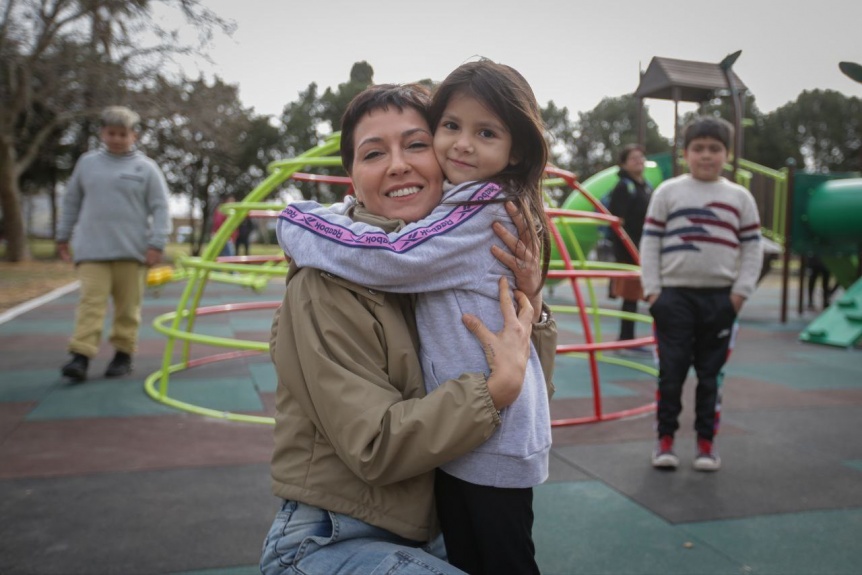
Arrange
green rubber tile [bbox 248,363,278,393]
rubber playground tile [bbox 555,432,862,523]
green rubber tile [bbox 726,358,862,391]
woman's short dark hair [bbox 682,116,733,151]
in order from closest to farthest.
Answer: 1. rubber playground tile [bbox 555,432,862,523]
2. woman's short dark hair [bbox 682,116,733,151]
3. green rubber tile [bbox 248,363,278,393]
4. green rubber tile [bbox 726,358,862,391]

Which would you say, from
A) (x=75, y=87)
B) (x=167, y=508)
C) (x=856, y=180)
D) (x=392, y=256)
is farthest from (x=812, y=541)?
(x=75, y=87)

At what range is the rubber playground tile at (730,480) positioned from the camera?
2.89 m

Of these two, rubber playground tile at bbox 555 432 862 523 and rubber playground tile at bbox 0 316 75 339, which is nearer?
rubber playground tile at bbox 555 432 862 523

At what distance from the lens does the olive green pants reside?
4824 millimetres

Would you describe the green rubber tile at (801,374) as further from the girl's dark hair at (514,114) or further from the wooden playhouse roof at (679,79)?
the girl's dark hair at (514,114)

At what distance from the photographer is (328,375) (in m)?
1.19

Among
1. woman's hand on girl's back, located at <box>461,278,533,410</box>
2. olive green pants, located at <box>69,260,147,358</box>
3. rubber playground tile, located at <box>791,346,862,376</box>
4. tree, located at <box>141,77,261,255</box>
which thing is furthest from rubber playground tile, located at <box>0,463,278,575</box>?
tree, located at <box>141,77,261,255</box>

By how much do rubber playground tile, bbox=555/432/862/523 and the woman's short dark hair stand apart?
1.51 m

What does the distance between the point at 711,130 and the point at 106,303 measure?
398 centimetres

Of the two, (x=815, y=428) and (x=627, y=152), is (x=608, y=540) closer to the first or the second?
(x=815, y=428)

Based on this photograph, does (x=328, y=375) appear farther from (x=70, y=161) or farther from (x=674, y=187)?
(x=70, y=161)

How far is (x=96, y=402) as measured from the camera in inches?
173

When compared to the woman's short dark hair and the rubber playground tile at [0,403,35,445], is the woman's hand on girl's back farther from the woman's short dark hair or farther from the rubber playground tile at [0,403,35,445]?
the rubber playground tile at [0,403,35,445]

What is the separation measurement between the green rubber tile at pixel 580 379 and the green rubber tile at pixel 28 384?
3314 mm
